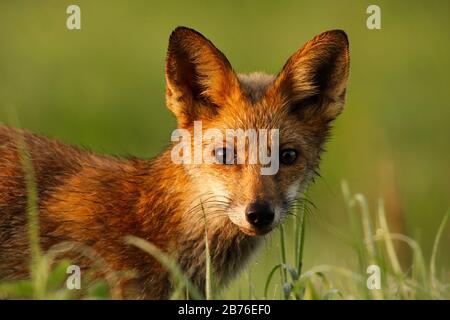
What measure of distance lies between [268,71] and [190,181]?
902 centimetres

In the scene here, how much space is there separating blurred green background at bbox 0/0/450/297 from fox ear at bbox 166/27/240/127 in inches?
195

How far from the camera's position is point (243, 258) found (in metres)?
7.41

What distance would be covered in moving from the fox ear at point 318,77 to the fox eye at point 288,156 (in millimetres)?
421

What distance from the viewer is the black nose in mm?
6664

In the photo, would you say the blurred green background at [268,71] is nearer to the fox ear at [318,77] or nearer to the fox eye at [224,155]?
the fox ear at [318,77]

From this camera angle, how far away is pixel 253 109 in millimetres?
7316

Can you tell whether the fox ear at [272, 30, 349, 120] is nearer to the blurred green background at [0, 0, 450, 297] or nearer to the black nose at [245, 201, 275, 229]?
the black nose at [245, 201, 275, 229]

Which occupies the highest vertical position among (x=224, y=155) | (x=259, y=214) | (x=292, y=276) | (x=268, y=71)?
(x=268, y=71)

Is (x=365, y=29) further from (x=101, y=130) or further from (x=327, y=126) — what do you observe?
(x=327, y=126)

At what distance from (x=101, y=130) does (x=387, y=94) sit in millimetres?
4437

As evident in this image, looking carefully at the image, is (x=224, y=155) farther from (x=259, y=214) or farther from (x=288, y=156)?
(x=259, y=214)

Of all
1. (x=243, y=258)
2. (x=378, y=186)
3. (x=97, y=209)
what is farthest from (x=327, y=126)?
(x=378, y=186)

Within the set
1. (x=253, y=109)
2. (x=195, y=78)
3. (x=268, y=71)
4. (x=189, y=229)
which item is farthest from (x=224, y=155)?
(x=268, y=71)

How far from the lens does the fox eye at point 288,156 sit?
711 cm
